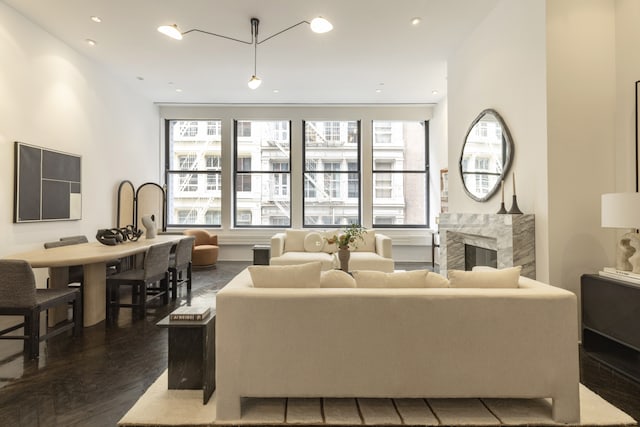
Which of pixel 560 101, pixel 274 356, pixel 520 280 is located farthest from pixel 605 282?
pixel 274 356

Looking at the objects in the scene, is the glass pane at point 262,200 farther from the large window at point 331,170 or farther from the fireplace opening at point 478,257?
the fireplace opening at point 478,257

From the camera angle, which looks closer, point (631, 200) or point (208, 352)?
point (208, 352)

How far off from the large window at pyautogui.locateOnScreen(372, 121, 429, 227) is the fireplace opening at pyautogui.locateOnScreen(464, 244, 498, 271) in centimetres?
334

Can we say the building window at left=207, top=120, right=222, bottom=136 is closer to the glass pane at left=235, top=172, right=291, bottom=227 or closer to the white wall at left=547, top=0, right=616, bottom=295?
the glass pane at left=235, top=172, right=291, bottom=227

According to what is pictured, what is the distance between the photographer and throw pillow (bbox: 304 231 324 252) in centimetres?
583

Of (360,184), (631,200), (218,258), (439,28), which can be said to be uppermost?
(439,28)

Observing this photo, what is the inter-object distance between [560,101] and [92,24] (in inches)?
214

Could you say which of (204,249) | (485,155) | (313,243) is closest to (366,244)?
(313,243)

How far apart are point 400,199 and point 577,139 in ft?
16.8

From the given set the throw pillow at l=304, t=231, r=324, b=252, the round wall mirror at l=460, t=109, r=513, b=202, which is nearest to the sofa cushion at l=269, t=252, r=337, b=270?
the throw pillow at l=304, t=231, r=324, b=252

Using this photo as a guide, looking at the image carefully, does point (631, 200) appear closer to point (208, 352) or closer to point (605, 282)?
point (605, 282)

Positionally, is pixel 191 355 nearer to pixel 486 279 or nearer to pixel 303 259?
pixel 486 279

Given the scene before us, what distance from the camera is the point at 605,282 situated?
2738 mm

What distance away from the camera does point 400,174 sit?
27.1 feet
